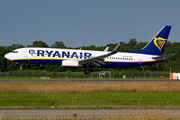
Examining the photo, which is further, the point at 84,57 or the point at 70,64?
the point at 84,57

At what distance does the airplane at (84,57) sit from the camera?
1686 inches

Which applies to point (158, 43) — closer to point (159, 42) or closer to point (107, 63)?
point (159, 42)

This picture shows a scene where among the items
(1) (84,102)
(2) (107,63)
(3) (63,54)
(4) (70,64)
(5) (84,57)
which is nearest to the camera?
(1) (84,102)

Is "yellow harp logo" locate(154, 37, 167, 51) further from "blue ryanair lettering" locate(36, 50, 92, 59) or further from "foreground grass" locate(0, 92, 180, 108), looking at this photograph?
"foreground grass" locate(0, 92, 180, 108)

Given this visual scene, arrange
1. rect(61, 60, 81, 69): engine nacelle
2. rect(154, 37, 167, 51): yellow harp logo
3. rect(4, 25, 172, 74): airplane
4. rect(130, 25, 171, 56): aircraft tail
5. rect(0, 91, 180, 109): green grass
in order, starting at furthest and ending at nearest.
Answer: rect(154, 37, 167, 51): yellow harp logo → rect(130, 25, 171, 56): aircraft tail → rect(4, 25, 172, 74): airplane → rect(61, 60, 81, 69): engine nacelle → rect(0, 91, 180, 109): green grass

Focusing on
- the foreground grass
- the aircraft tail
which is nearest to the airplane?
the aircraft tail

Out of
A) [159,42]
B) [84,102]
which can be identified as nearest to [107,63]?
[159,42]

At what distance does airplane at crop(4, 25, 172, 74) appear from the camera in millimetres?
42812

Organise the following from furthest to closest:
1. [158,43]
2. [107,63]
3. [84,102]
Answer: [158,43], [107,63], [84,102]

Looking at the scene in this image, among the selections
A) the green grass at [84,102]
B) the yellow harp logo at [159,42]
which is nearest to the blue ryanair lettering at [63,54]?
the yellow harp logo at [159,42]

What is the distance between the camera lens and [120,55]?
4788 centimetres

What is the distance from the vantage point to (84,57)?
4506 centimetres

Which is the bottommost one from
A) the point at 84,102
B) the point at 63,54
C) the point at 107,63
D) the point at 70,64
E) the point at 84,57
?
the point at 84,102

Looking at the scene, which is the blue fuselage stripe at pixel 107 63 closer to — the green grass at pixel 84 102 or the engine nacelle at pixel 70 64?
the engine nacelle at pixel 70 64
